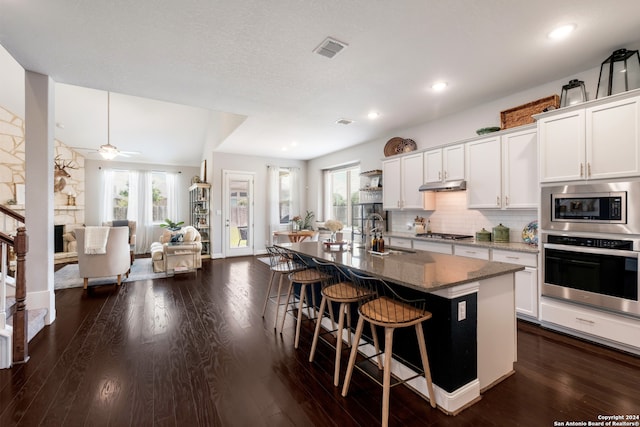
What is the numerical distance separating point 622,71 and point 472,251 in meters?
2.30

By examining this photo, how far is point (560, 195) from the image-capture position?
2939 millimetres

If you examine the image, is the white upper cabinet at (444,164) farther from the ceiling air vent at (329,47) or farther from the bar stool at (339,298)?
the bar stool at (339,298)

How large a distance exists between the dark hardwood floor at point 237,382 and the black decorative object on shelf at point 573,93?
2.51 m

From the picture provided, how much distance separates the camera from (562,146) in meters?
2.93

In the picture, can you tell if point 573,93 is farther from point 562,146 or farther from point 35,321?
point 35,321

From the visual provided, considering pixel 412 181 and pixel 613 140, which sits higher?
pixel 613 140

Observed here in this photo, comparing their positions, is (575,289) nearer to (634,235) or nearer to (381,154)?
(634,235)

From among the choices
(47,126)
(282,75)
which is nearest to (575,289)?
(282,75)

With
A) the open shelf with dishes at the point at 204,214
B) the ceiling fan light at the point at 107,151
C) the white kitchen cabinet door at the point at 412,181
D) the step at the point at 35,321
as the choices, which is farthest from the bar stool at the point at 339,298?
the open shelf with dishes at the point at 204,214

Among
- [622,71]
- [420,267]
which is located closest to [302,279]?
[420,267]

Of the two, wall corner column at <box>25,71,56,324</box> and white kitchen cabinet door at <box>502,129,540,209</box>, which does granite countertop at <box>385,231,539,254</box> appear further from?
wall corner column at <box>25,71,56,324</box>

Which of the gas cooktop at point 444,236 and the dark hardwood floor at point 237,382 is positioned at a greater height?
the gas cooktop at point 444,236

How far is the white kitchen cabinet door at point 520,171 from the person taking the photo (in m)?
3.32

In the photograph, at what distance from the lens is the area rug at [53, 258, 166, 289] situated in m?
5.03
